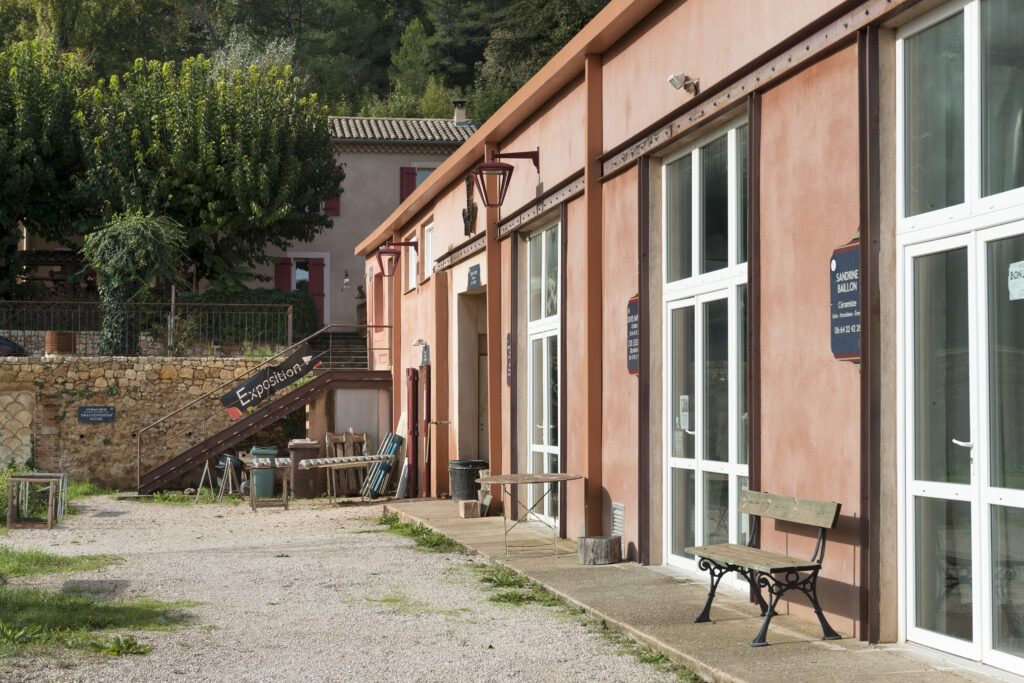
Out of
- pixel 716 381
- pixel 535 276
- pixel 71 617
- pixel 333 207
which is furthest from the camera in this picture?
pixel 333 207

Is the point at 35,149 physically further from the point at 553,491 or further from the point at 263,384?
the point at 553,491

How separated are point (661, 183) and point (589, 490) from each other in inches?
107

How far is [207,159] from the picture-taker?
86.2 ft

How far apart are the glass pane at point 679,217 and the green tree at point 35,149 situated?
68.7 ft

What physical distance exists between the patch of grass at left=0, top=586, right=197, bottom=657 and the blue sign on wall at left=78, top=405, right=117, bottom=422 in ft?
43.3

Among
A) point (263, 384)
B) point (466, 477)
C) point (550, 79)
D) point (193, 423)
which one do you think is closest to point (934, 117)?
point (550, 79)

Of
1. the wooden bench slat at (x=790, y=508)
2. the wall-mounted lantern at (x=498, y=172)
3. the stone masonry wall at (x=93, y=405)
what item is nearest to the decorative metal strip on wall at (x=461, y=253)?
the wall-mounted lantern at (x=498, y=172)

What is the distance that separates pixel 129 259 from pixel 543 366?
1534cm

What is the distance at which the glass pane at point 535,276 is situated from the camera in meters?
12.0

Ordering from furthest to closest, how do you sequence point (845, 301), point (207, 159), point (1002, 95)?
1. point (207, 159)
2. point (845, 301)
3. point (1002, 95)

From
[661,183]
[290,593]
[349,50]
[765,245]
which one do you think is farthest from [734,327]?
[349,50]

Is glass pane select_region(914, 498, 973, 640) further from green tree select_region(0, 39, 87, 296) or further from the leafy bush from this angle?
green tree select_region(0, 39, 87, 296)

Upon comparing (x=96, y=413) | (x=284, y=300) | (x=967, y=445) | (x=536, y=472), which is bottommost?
(x=536, y=472)

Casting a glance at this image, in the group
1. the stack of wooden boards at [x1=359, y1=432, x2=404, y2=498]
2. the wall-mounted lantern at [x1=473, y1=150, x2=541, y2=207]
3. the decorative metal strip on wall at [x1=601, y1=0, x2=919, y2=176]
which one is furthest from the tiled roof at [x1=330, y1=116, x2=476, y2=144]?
the decorative metal strip on wall at [x1=601, y1=0, x2=919, y2=176]
